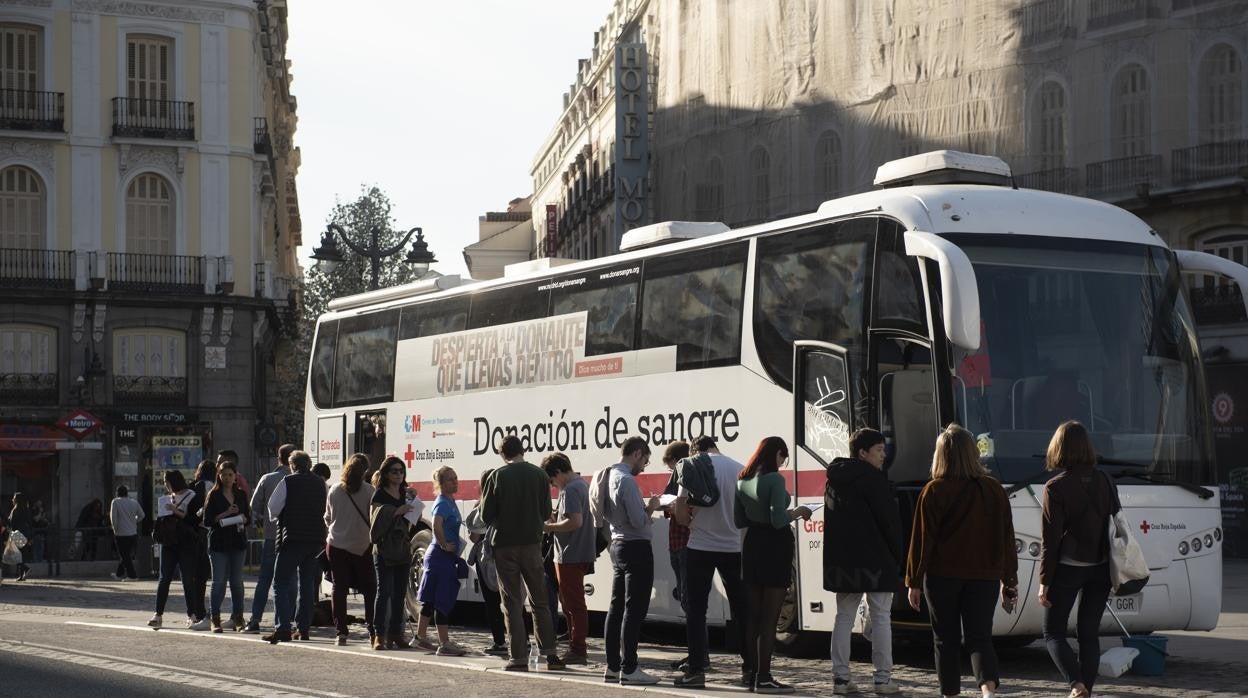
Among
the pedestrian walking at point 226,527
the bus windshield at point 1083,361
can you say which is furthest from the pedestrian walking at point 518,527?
the pedestrian walking at point 226,527

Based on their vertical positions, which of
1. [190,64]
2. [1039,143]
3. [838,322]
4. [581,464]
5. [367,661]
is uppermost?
[190,64]

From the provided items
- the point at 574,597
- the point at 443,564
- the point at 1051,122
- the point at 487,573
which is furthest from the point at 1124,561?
the point at 1051,122

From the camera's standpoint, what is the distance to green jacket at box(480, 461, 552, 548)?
13.8 m

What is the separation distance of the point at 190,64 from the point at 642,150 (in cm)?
1212

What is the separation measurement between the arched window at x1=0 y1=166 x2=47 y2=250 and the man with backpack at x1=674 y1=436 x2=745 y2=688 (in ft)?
116

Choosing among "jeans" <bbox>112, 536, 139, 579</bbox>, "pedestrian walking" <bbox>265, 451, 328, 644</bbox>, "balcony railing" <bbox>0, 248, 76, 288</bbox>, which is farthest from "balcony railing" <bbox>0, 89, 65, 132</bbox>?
"pedestrian walking" <bbox>265, 451, 328, 644</bbox>

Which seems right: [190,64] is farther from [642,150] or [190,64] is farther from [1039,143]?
[1039,143]

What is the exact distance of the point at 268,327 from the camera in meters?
51.3

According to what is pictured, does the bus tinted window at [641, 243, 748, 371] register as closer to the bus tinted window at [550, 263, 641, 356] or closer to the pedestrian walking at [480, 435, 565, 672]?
the bus tinted window at [550, 263, 641, 356]

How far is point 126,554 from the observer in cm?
3416

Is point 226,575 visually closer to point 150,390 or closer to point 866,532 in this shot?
point 866,532

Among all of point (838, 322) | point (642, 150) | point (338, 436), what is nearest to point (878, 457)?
point (838, 322)

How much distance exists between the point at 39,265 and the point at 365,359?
85.1 ft

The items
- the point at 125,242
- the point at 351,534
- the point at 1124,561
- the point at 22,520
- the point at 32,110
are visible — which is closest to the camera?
the point at 1124,561
